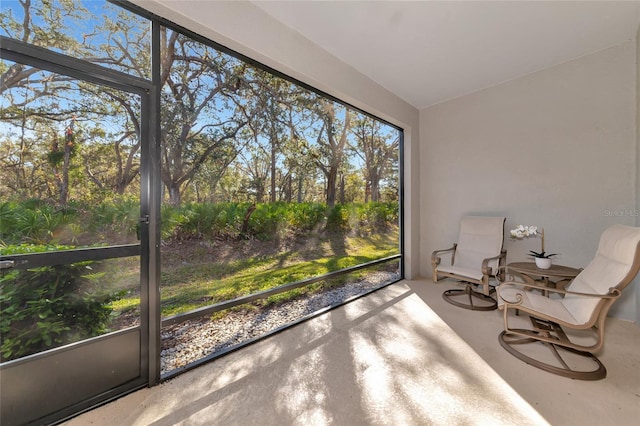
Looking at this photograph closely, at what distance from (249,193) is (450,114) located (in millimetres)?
3342

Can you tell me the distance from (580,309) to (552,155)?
79.3 inches

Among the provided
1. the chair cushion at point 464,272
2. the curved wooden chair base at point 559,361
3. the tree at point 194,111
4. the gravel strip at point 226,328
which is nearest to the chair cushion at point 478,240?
the chair cushion at point 464,272

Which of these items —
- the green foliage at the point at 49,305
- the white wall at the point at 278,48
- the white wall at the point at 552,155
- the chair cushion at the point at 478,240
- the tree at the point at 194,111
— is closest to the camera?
the green foliage at the point at 49,305

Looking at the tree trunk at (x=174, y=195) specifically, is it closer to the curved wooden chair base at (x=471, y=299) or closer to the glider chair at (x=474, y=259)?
the glider chair at (x=474, y=259)

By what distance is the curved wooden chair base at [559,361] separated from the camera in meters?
1.64

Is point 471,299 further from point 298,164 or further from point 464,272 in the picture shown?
point 298,164

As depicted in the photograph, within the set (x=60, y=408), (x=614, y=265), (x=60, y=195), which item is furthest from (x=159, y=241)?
(x=614, y=265)

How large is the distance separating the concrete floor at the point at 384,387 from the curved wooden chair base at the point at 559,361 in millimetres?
45

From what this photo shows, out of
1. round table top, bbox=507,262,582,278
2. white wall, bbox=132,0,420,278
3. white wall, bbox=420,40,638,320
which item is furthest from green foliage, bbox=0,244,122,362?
white wall, bbox=420,40,638,320

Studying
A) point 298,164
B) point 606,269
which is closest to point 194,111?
point 298,164

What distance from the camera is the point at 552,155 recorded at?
2.89 meters

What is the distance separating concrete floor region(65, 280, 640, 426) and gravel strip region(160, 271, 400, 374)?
0.68 feet

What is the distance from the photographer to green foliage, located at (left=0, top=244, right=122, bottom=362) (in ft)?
3.99

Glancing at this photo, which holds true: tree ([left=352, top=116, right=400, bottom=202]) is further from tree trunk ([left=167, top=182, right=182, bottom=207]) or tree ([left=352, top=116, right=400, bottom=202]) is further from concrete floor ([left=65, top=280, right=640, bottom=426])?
tree trunk ([left=167, top=182, right=182, bottom=207])
